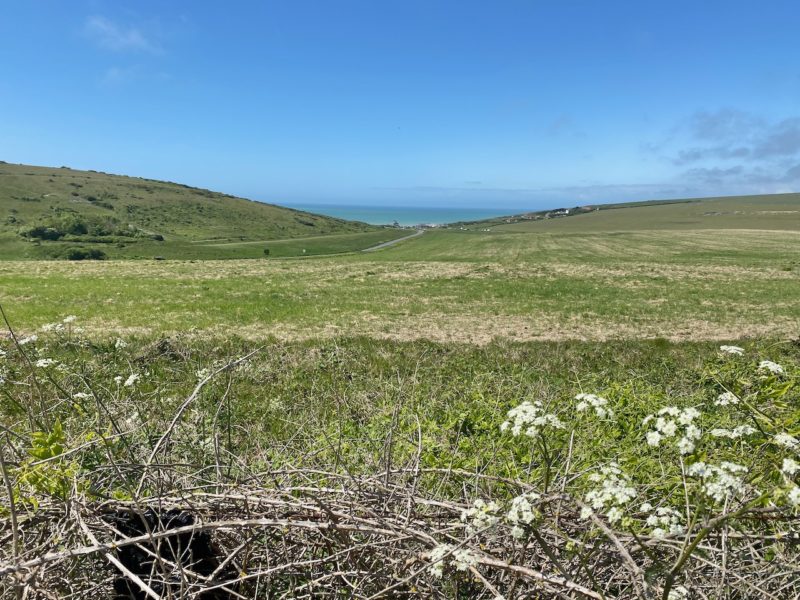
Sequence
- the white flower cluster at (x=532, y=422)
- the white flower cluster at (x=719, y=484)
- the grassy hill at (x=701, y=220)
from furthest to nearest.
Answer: the grassy hill at (x=701, y=220) < the white flower cluster at (x=532, y=422) < the white flower cluster at (x=719, y=484)

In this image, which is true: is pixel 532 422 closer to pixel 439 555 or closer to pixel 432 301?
pixel 439 555

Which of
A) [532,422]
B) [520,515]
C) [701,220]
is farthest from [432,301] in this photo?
[701,220]

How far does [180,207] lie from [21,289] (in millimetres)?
130495

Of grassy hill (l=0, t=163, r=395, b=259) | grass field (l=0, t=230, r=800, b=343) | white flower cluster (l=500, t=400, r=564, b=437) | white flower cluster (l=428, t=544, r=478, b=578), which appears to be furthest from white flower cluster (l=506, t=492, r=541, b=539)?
grassy hill (l=0, t=163, r=395, b=259)

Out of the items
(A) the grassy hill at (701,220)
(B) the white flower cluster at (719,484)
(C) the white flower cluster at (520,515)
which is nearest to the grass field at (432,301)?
(C) the white flower cluster at (520,515)

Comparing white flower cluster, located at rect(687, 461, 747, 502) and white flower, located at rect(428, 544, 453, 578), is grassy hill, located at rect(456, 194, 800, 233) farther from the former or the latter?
white flower, located at rect(428, 544, 453, 578)

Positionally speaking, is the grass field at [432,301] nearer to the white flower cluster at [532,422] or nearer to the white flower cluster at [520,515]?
the white flower cluster at [532,422]

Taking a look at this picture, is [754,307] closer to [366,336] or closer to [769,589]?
[366,336]

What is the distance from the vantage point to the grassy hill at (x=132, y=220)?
8575cm

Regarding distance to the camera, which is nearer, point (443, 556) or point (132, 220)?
point (443, 556)

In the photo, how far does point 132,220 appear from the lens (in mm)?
121062

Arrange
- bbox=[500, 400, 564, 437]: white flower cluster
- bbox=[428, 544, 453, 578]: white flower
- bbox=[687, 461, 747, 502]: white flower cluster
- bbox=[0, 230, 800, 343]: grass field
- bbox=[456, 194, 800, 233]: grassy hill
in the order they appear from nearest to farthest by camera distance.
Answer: bbox=[687, 461, 747, 502]: white flower cluster
bbox=[428, 544, 453, 578]: white flower
bbox=[500, 400, 564, 437]: white flower cluster
bbox=[0, 230, 800, 343]: grass field
bbox=[456, 194, 800, 233]: grassy hill

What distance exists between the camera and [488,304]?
24.9m

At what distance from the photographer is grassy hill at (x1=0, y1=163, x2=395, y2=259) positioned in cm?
8575
